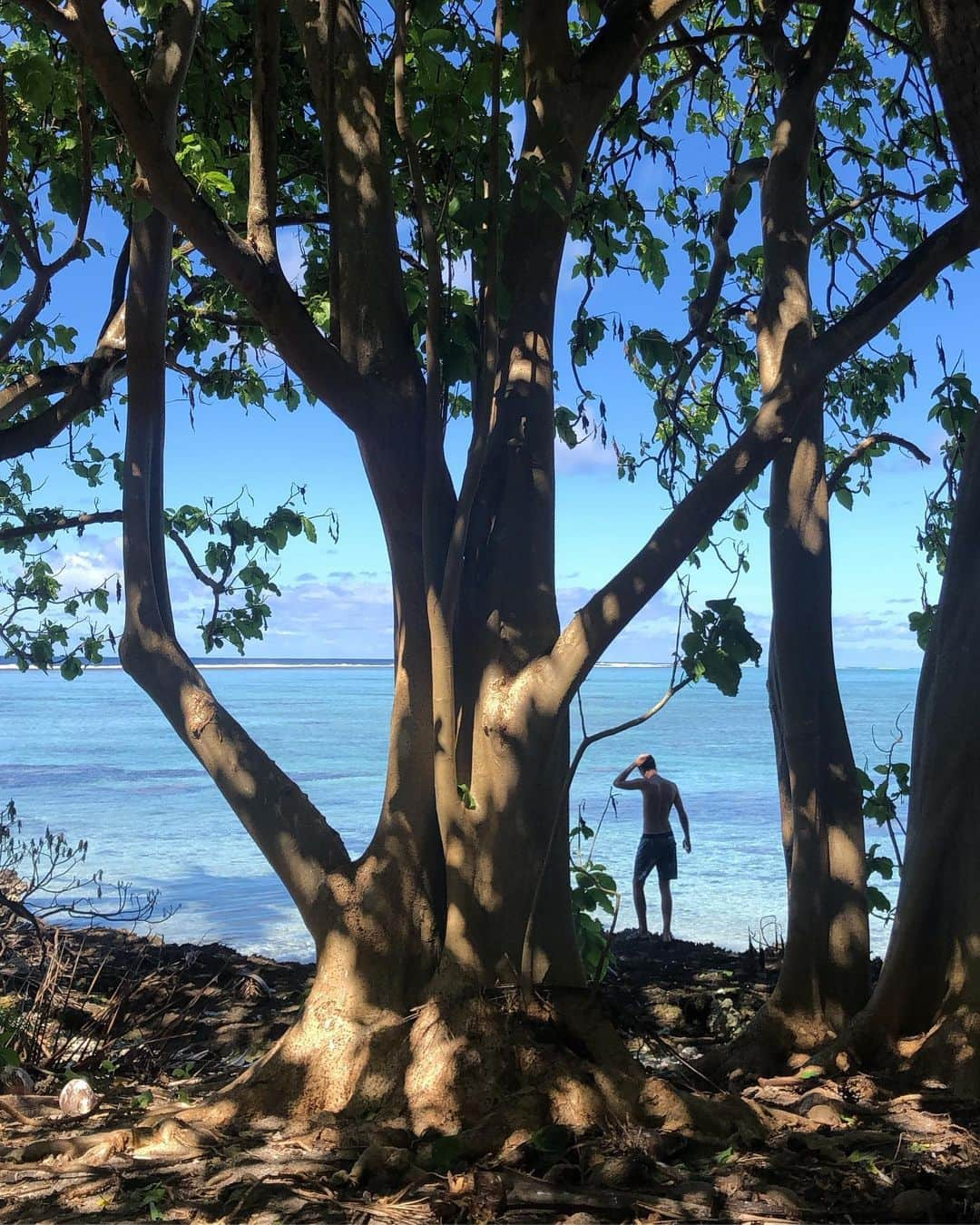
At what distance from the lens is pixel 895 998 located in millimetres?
4562

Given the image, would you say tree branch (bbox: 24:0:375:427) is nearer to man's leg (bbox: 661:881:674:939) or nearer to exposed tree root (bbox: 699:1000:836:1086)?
exposed tree root (bbox: 699:1000:836:1086)

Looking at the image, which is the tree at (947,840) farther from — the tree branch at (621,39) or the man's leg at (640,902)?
the man's leg at (640,902)

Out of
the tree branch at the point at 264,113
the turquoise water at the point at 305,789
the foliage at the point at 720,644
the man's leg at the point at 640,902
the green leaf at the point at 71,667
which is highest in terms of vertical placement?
the tree branch at the point at 264,113

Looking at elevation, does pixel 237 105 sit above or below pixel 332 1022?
above

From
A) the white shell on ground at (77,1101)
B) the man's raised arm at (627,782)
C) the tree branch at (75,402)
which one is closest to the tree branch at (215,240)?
the tree branch at (75,402)

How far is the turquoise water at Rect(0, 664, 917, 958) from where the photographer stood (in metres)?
13.1

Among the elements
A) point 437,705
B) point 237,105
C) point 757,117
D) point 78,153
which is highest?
point 757,117

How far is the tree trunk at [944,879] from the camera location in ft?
14.5

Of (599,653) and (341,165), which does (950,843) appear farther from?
(341,165)

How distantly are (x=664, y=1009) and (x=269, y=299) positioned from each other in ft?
14.7

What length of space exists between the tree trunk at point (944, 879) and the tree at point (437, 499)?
1.25m

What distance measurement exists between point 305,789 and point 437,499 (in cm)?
2411

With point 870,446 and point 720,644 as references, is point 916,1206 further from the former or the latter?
point 870,446

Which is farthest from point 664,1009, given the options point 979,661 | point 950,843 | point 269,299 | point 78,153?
point 78,153
